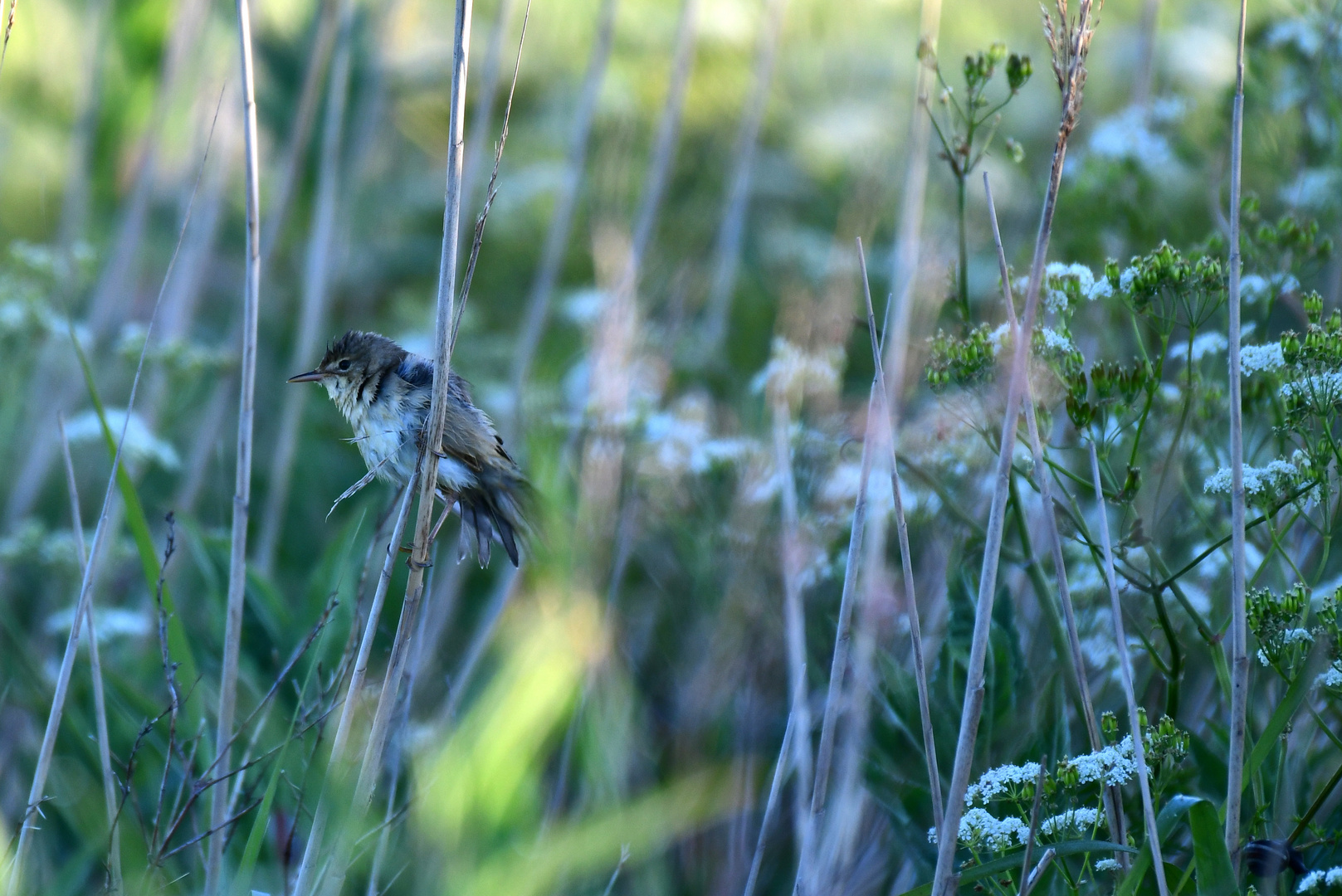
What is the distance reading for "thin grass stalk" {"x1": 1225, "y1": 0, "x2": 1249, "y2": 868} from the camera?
150 centimetres

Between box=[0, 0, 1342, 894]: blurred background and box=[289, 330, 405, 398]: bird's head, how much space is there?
34 centimetres

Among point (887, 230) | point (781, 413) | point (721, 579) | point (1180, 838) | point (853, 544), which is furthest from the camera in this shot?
point (887, 230)

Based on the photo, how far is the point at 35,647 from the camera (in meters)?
3.25

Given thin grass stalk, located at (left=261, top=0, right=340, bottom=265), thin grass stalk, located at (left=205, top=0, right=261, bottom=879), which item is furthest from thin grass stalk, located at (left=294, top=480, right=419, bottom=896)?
thin grass stalk, located at (left=261, top=0, right=340, bottom=265)

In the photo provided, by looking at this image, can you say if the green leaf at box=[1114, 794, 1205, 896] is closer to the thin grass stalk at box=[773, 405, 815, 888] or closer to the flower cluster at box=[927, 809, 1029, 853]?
the flower cluster at box=[927, 809, 1029, 853]

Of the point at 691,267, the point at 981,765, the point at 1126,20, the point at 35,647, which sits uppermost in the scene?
the point at 1126,20

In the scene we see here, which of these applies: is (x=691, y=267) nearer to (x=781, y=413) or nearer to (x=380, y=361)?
(x=781, y=413)

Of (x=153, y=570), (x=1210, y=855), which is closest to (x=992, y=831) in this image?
(x=1210, y=855)

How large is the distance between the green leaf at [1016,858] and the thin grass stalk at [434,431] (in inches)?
31.0

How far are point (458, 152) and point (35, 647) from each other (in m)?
2.47

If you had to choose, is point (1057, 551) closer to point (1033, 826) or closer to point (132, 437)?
point (1033, 826)

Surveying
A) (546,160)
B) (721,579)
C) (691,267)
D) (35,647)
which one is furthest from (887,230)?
(35,647)

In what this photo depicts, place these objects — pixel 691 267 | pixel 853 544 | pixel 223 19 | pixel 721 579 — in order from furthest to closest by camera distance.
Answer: pixel 223 19
pixel 691 267
pixel 721 579
pixel 853 544

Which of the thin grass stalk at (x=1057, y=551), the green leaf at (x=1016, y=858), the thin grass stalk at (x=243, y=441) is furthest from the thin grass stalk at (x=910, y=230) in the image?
the thin grass stalk at (x=243, y=441)
